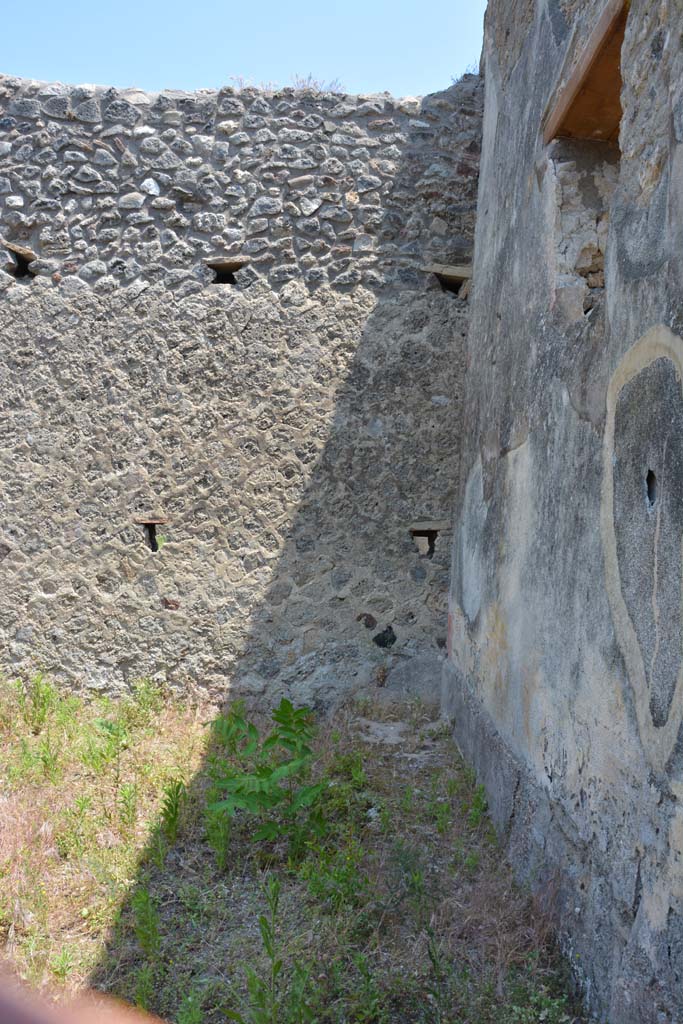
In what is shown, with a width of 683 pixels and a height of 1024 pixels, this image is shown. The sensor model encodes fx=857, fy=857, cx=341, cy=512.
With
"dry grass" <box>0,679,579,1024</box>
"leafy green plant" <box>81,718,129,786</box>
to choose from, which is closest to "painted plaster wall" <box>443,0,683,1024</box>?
"dry grass" <box>0,679,579,1024</box>

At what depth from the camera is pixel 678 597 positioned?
1698 millimetres

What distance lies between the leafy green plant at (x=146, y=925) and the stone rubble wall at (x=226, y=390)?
2.14 metres

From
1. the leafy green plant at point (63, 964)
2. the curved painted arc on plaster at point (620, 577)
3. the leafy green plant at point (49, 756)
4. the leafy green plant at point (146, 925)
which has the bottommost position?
the leafy green plant at point (63, 964)

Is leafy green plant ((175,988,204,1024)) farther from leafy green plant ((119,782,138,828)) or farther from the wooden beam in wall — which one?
the wooden beam in wall

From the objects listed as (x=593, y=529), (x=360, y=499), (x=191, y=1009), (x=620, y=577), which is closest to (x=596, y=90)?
(x=593, y=529)

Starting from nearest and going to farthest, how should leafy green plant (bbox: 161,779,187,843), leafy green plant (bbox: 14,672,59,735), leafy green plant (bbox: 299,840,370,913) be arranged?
leafy green plant (bbox: 299,840,370,913)
leafy green plant (bbox: 161,779,187,843)
leafy green plant (bbox: 14,672,59,735)

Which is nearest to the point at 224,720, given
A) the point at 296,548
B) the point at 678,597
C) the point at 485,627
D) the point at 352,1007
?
the point at 296,548

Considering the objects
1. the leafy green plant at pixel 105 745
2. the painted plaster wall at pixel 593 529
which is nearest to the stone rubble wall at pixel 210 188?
the painted plaster wall at pixel 593 529

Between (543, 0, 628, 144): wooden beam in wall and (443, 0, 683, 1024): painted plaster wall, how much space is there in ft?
0.25

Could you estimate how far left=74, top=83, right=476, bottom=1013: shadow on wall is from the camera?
4715 mm

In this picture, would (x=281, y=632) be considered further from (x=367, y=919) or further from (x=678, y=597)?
(x=678, y=597)

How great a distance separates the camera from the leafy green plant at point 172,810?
3076 millimetres

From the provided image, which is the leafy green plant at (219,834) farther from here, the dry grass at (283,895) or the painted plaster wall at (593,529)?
the painted plaster wall at (593,529)

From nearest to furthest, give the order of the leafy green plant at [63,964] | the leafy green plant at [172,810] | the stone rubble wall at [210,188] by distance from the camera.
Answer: the leafy green plant at [63,964], the leafy green plant at [172,810], the stone rubble wall at [210,188]
